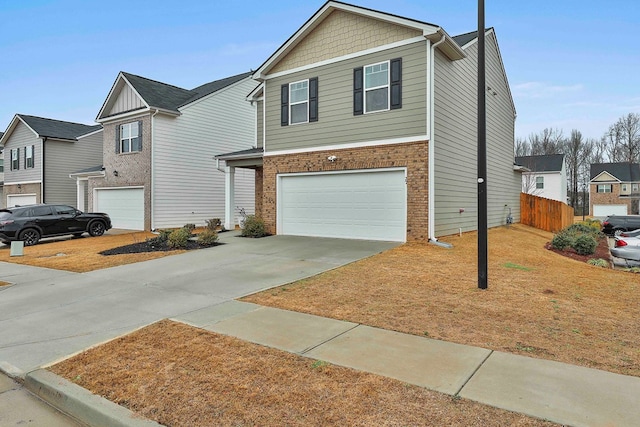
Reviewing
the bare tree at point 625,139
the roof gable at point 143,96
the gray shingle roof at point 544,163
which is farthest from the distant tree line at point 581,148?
the roof gable at point 143,96

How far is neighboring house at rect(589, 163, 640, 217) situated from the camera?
1928 inches

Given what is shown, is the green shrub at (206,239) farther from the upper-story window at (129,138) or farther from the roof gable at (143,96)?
the upper-story window at (129,138)

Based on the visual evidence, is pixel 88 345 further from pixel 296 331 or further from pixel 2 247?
pixel 2 247

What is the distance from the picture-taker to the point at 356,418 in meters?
3.00

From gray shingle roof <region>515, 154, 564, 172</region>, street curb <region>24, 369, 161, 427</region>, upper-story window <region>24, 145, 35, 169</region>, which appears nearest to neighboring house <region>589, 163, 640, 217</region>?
gray shingle roof <region>515, 154, 564, 172</region>

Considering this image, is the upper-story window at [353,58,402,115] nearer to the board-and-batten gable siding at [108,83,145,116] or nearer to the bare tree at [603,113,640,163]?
the board-and-batten gable siding at [108,83,145,116]

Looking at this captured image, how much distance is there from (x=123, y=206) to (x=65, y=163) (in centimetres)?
950

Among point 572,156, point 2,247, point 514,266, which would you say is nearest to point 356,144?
point 514,266

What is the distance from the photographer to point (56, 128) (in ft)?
90.4

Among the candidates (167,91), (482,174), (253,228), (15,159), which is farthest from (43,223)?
(482,174)

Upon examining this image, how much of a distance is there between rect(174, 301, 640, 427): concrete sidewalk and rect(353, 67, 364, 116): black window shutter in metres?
9.21

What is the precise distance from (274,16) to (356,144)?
7329 mm

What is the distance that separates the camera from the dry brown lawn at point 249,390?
3029mm

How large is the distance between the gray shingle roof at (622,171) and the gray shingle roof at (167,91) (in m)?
48.4
